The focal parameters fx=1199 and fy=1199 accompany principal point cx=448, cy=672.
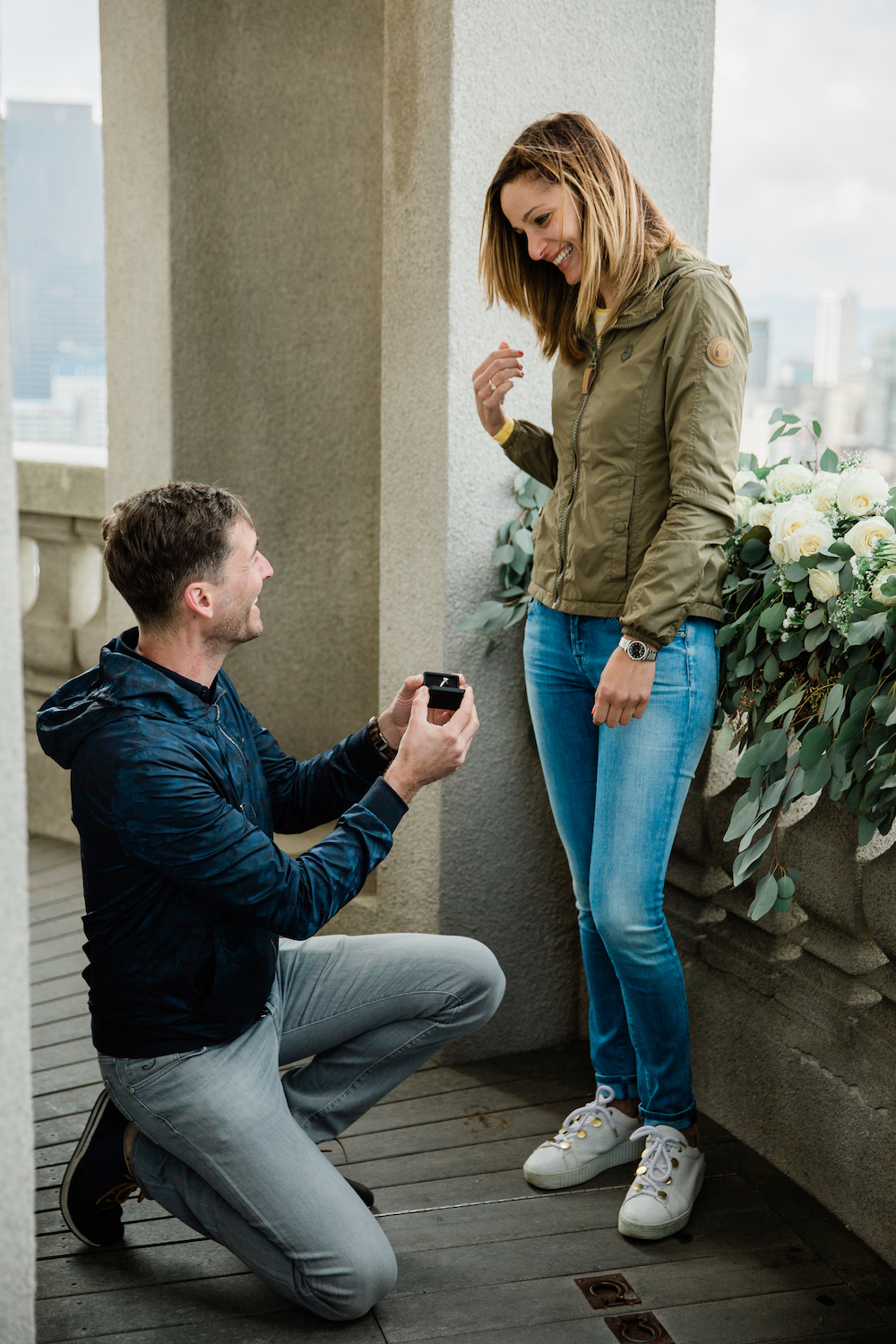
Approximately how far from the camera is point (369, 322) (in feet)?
10.0

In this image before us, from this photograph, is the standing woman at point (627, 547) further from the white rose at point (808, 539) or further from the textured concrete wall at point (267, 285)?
the textured concrete wall at point (267, 285)

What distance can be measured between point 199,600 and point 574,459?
68 centimetres

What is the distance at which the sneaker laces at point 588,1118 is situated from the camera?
7.10 ft

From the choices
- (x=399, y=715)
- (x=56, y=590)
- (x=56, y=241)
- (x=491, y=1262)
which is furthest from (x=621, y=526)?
(x=56, y=241)

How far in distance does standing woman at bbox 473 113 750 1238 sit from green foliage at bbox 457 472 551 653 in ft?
0.88

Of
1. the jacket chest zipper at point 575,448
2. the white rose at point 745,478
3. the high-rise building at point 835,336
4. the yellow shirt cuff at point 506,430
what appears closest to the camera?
the jacket chest zipper at point 575,448

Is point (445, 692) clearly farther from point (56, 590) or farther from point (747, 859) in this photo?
point (56, 590)

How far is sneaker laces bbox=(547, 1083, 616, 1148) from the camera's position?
7.10ft

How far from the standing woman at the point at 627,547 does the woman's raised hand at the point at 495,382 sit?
0.04 ft

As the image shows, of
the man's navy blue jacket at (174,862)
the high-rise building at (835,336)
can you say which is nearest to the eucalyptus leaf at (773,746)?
the man's navy blue jacket at (174,862)

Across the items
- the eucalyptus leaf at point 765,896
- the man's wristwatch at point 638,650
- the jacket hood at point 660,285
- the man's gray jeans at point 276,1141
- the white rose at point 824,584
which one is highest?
the jacket hood at point 660,285

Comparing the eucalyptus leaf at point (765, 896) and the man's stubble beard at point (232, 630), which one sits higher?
the man's stubble beard at point (232, 630)

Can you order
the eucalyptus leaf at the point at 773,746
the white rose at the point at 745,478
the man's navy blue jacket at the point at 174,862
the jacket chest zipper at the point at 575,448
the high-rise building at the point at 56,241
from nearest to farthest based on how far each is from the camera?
the man's navy blue jacket at the point at 174,862 < the eucalyptus leaf at the point at 773,746 < the jacket chest zipper at the point at 575,448 < the white rose at the point at 745,478 < the high-rise building at the point at 56,241

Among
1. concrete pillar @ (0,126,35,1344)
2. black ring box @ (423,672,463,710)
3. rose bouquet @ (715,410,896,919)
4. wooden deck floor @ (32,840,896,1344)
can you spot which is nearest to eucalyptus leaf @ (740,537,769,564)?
rose bouquet @ (715,410,896,919)
